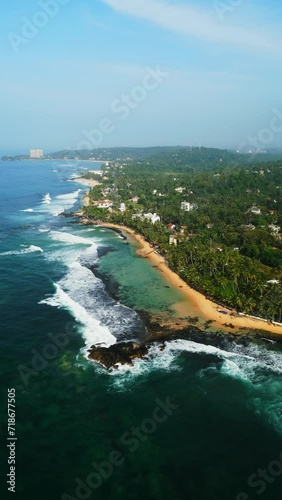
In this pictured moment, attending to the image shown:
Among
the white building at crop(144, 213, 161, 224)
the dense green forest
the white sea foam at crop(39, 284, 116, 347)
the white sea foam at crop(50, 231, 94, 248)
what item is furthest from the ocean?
the white building at crop(144, 213, 161, 224)

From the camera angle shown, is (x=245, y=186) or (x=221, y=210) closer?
(x=221, y=210)

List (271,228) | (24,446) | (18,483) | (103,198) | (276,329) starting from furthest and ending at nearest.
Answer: (103,198) → (271,228) → (276,329) → (24,446) → (18,483)

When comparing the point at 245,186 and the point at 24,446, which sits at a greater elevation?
the point at 245,186

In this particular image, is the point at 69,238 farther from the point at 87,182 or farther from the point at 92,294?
the point at 87,182

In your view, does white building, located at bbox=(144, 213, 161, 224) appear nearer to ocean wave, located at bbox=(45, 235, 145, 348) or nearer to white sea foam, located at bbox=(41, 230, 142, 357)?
white sea foam, located at bbox=(41, 230, 142, 357)

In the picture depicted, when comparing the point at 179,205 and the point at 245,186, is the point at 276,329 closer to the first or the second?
the point at 179,205

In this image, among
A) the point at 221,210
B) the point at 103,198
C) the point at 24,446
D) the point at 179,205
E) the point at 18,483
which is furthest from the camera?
the point at 103,198

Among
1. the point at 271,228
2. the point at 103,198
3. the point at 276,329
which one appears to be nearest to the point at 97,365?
the point at 276,329
